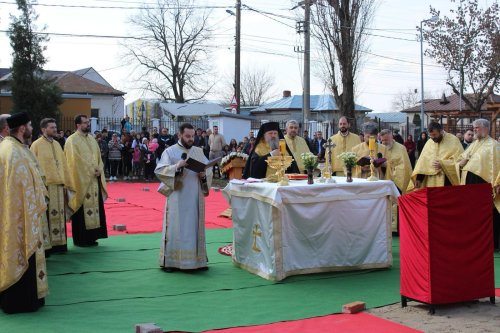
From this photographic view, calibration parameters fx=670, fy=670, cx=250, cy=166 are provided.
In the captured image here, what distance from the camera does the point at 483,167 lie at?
31.3 feet

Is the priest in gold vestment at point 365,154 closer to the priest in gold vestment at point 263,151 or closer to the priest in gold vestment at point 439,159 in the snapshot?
the priest in gold vestment at point 439,159

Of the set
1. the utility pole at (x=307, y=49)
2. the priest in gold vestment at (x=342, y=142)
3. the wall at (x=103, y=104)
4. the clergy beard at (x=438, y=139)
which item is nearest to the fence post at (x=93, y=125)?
the utility pole at (x=307, y=49)

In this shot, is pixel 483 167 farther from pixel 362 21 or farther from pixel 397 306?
pixel 362 21

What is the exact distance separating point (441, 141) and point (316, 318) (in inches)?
201

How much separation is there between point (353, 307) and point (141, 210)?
351 inches

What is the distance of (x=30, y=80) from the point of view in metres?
26.7

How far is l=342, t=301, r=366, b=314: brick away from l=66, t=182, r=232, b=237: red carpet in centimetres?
601

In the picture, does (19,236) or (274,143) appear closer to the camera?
(19,236)

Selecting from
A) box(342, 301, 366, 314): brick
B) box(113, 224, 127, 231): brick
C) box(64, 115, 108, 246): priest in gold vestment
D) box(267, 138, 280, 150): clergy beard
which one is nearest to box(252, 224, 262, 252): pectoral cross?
box(267, 138, 280, 150): clergy beard

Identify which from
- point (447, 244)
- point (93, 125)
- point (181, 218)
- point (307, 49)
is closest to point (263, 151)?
point (181, 218)

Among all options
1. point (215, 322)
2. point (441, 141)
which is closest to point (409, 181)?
point (441, 141)

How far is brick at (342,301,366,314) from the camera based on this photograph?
625 cm

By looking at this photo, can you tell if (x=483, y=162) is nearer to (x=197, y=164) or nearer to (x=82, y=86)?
(x=197, y=164)

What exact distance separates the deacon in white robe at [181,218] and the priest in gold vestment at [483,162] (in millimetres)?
3956
